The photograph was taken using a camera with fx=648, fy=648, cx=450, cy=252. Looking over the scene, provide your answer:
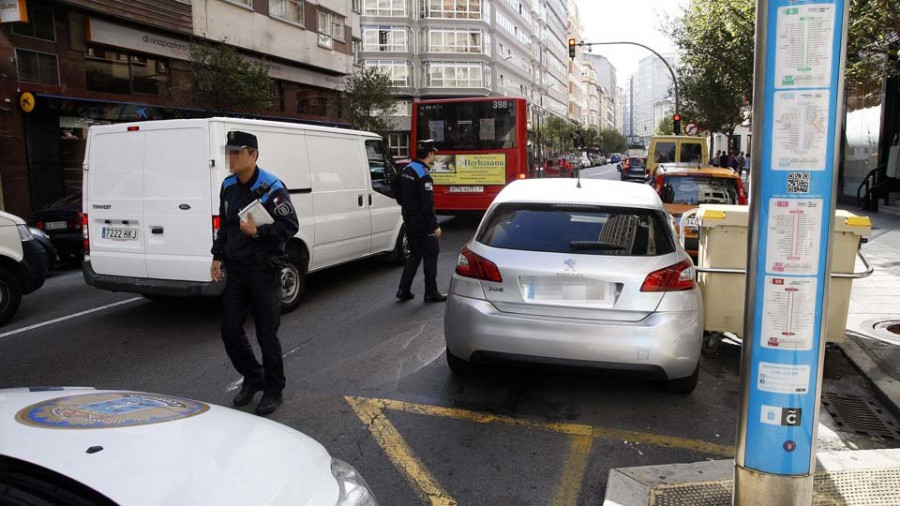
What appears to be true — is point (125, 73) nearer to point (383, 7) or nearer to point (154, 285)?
point (154, 285)

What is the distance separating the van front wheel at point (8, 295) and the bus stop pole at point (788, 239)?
7.36 meters

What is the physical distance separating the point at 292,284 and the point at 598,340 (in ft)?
13.8

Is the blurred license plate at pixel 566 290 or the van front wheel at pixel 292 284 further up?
the blurred license plate at pixel 566 290

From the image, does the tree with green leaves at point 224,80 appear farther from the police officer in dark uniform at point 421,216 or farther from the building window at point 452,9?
the building window at point 452,9

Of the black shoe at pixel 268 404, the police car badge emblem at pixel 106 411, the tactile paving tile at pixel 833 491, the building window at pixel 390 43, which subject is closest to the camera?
the police car badge emblem at pixel 106 411

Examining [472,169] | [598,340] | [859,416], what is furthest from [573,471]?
[472,169]

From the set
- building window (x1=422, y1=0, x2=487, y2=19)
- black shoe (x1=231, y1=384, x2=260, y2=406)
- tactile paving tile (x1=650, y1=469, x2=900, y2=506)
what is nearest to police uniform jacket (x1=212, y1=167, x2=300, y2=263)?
black shoe (x1=231, y1=384, x2=260, y2=406)

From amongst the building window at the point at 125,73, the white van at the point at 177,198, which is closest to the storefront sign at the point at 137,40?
the building window at the point at 125,73

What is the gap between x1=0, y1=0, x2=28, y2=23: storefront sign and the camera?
1528 cm

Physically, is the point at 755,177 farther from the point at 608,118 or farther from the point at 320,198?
the point at 608,118

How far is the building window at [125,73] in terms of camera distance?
18953 millimetres

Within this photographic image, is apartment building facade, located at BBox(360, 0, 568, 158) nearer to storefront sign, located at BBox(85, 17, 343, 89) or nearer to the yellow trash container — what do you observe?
storefront sign, located at BBox(85, 17, 343, 89)

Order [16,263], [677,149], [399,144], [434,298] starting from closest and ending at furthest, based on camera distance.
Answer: [16,263], [434,298], [677,149], [399,144]

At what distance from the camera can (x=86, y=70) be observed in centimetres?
1861
